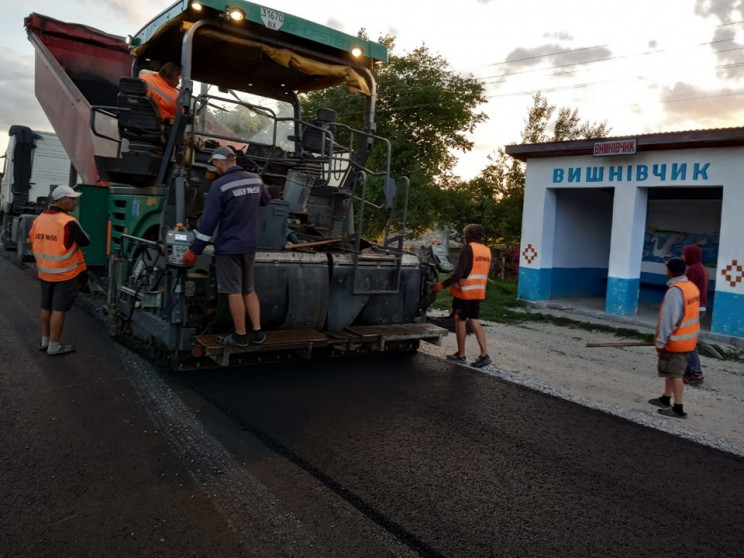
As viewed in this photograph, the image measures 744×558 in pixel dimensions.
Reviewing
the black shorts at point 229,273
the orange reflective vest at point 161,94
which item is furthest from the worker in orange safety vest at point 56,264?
the black shorts at point 229,273

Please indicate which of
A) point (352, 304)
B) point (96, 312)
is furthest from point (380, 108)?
point (352, 304)

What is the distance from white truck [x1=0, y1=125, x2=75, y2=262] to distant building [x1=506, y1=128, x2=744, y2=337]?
10.6 m

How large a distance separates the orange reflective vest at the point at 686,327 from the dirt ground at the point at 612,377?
2.08 ft

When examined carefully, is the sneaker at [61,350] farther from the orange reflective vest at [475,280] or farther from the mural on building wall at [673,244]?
the mural on building wall at [673,244]

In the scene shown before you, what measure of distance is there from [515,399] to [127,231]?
4361mm

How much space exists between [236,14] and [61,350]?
12.2 feet

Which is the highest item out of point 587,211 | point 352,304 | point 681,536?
point 587,211

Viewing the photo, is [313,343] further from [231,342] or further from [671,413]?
[671,413]

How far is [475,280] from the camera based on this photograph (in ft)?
21.8

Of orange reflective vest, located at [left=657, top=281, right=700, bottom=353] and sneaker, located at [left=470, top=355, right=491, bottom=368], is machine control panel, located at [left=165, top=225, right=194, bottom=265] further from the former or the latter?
orange reflective vest, located at [left=657, top=281, right=700, bottom=353]

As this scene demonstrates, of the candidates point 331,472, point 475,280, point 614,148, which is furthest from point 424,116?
point 331,472

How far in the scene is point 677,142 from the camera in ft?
32.2

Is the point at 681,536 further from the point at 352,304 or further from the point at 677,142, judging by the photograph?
the point at 677,142

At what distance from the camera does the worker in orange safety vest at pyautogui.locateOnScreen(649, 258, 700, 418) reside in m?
5.16
